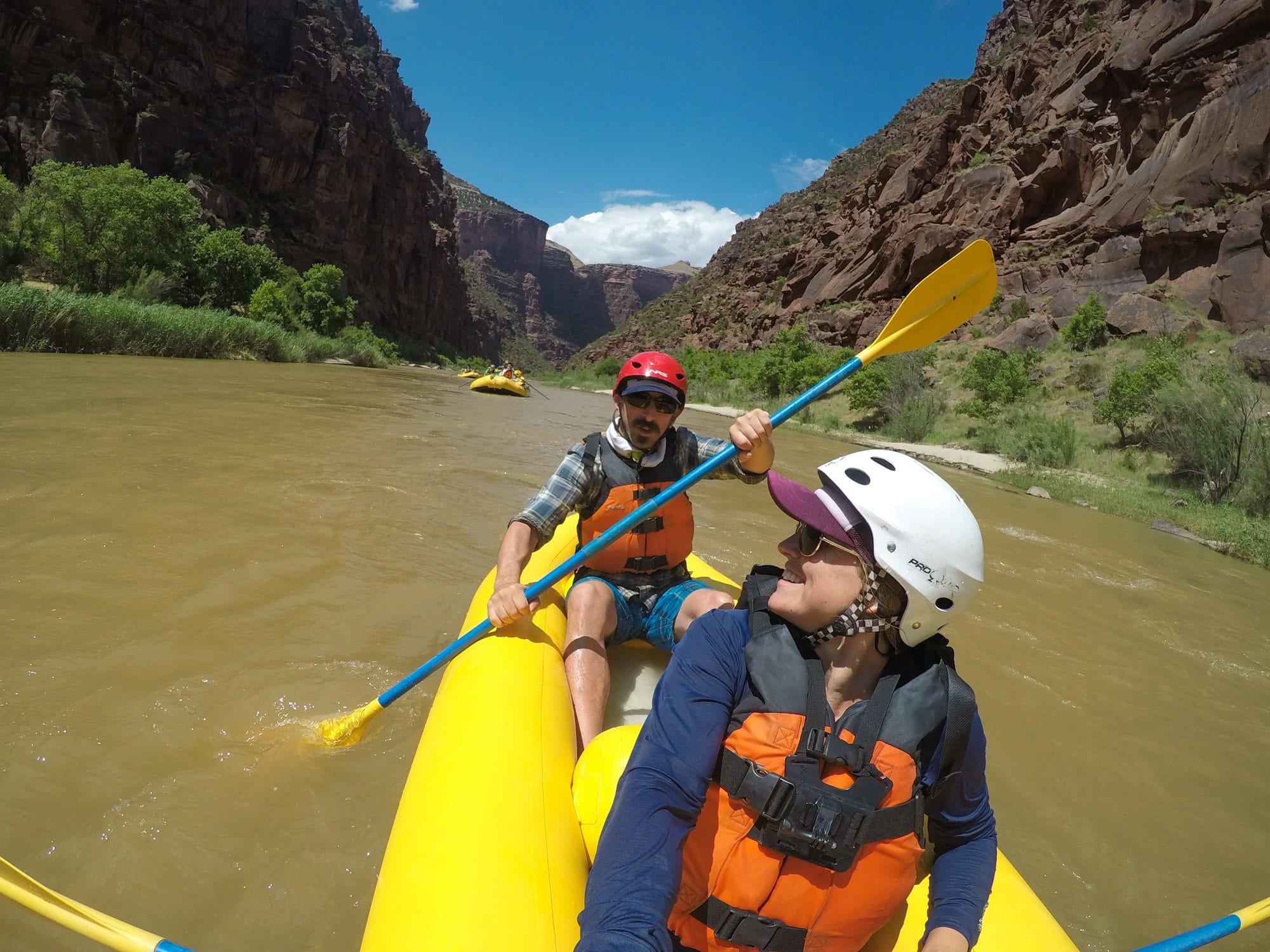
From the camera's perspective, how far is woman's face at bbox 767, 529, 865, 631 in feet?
3.78

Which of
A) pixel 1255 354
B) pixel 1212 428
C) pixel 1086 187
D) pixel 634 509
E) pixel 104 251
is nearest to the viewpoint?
pixel 634 509

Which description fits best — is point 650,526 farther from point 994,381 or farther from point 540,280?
point 540,280

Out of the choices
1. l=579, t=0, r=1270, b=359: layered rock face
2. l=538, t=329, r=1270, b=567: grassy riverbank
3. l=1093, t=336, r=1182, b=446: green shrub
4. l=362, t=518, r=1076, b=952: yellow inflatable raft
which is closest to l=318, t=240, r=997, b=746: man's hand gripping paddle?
l=362, t=518, r=1076, b=952: yellow inflatable raft

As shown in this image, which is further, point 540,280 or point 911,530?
point 540,280

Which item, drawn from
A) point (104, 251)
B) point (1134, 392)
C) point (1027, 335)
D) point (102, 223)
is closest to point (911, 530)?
point (1134, 392)

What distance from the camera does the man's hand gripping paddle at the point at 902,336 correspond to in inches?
85.4

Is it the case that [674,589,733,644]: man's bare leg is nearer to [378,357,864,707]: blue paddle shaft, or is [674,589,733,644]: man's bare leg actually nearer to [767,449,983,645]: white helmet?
[378,357,864,707]: blue paddle shaft

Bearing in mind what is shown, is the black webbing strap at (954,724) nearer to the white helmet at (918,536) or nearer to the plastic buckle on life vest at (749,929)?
the white helmet at (918,536)

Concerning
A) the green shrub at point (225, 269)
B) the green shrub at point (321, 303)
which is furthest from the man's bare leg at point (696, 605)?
the green shrub at point (321, 303)

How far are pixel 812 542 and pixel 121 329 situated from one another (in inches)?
598

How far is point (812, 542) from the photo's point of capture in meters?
1.21

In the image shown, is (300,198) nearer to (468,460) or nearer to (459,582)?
(468,460)

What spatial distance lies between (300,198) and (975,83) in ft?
149

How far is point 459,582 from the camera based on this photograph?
3.65 m
